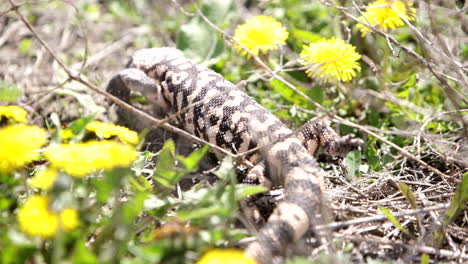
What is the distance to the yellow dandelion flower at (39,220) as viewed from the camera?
186 centimetres

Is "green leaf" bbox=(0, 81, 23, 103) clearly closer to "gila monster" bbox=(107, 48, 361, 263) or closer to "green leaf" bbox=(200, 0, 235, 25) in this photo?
"gila monster" bbox=(107, 48, 361, 263)

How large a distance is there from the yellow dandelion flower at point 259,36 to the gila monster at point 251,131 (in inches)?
13.6

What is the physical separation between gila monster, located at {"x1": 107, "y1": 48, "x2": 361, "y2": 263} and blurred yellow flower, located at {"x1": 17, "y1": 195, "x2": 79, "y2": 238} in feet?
2.49

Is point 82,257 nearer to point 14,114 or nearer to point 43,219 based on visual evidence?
point 43,219

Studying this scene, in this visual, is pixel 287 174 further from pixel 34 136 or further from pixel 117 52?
pixel 117 52

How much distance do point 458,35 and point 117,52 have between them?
3.42 metres

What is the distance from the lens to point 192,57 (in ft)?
14.9

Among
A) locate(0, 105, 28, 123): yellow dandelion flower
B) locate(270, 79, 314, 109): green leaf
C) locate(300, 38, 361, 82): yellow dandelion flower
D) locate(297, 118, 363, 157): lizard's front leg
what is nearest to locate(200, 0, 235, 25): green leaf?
locate(270, 79, 314, 109): green leaf

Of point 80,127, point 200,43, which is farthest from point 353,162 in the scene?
point 200,43

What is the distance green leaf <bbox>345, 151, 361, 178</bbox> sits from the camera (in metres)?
3.34

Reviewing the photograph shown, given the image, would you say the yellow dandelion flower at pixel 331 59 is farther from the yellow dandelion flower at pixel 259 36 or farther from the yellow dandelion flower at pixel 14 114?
the yellow dandelion flower at pixel 14 114

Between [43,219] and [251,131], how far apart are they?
1732 millimetres

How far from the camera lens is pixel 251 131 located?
133 inches

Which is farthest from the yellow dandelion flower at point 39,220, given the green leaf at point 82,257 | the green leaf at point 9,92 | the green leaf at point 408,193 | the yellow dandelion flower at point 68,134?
the green leaf at point 408,193
